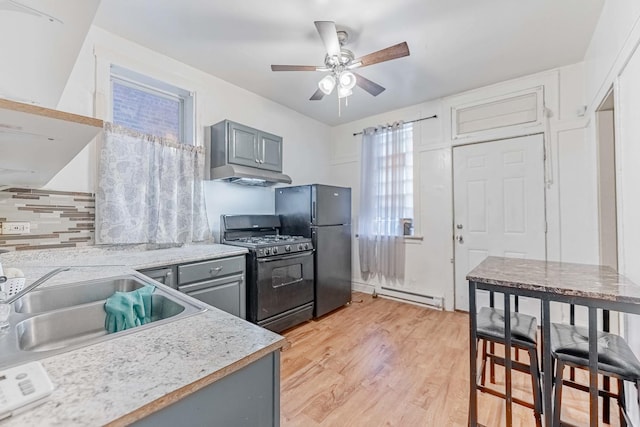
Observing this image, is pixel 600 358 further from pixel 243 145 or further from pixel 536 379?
pixel 243 145

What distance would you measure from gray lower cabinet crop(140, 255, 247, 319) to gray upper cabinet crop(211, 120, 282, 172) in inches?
41.7

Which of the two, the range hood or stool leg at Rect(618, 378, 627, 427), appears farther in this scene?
the range hood

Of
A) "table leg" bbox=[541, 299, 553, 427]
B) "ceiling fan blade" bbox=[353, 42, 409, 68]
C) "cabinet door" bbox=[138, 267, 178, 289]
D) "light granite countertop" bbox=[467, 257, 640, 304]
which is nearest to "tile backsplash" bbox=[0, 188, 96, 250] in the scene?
"cabinet door" bbox=[138, 267, 178, 289]

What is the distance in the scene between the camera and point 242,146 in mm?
2975

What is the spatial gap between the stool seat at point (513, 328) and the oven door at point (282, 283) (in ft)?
5.82

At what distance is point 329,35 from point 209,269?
6.47 ft

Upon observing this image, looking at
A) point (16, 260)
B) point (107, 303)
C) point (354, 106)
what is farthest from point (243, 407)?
point (354, 106)

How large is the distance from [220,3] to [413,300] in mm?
3784

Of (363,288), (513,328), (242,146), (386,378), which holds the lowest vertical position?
(386,378)

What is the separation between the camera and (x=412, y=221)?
3.86 meters

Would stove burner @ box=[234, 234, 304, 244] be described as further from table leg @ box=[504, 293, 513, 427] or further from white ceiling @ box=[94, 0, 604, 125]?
table leg @ box=[504, 293, 513, 427]

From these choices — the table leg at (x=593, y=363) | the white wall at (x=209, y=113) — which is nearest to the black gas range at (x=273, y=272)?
the white wall at (x=209, y=113)

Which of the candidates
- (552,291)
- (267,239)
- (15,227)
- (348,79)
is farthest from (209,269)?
(552,291)

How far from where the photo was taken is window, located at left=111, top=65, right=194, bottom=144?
2535 millimetres
